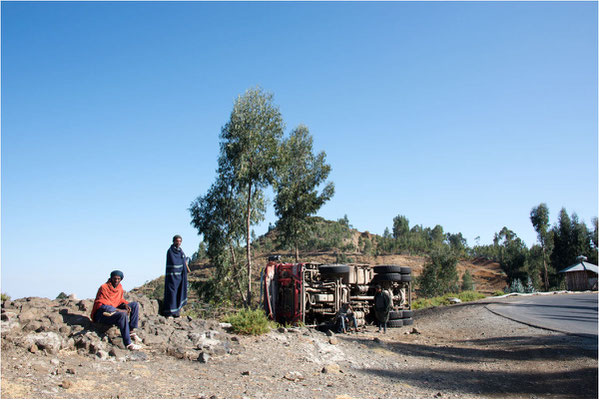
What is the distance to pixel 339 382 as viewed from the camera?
788 cm

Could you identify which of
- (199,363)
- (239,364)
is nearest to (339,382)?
(239,364)

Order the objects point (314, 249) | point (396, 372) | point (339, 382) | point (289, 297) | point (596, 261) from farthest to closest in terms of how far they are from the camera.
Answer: point (314, 249)
point (596, 261)
point (289, 297)
point (396, 372)
point (339, 382)

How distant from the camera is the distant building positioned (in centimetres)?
4469

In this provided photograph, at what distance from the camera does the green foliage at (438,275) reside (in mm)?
38438

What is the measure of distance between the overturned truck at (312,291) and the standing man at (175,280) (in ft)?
11.2

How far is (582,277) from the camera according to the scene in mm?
45625

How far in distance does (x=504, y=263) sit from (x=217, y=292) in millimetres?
54926

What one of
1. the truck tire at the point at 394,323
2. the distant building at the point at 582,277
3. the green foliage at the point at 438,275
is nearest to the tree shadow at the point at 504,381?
the truck tire at the point at 394,323

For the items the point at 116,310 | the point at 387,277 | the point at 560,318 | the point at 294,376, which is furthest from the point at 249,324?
the point at 560,318

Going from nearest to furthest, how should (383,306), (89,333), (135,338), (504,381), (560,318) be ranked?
1. (89,333)
2. (135,338)
3. (504,381)
4. (383,306)
5. (560,318)

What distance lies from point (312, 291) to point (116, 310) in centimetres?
698

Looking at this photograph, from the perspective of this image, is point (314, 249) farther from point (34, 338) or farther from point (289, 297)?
point (34, 338)

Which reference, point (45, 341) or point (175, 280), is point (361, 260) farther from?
point (45, 341)

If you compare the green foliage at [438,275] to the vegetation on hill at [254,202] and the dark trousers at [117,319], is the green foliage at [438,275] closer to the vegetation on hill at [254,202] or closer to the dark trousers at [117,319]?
the vegetation on hill at [254,202]
